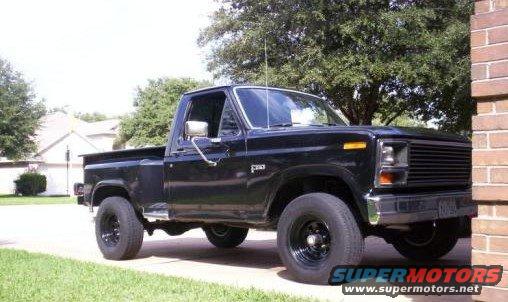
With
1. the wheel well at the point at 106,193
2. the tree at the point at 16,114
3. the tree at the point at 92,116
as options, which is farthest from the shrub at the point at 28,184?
the tree at the point at 92,116

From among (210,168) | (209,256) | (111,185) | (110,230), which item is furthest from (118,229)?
(210,168)

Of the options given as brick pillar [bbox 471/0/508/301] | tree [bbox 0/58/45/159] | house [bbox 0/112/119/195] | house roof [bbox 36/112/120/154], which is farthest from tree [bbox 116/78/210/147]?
brick pillar [bbox 471/0/508/301]

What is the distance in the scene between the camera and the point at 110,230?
27.2 feet

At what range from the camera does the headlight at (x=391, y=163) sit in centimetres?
528

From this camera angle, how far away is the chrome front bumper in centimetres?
519

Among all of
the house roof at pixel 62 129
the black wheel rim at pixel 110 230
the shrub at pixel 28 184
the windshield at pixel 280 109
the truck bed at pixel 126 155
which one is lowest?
the shrub at pixel 28 184

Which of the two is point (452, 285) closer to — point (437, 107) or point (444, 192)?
point (444, 192)

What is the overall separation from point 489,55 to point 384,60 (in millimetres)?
14673

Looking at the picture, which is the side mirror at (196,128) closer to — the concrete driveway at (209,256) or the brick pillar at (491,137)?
the concrete driveway at (209,256)

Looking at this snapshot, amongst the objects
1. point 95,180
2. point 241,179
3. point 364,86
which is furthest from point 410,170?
point 364,86

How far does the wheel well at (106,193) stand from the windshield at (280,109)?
249 centimetres

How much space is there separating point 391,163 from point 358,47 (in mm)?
13277

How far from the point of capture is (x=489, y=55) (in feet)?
11.4

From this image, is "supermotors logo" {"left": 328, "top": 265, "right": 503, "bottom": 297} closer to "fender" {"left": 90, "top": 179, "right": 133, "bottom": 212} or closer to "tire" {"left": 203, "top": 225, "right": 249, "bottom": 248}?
"tire" {"left": 203, "top": 225, "right": 249, "bottom": 248}
